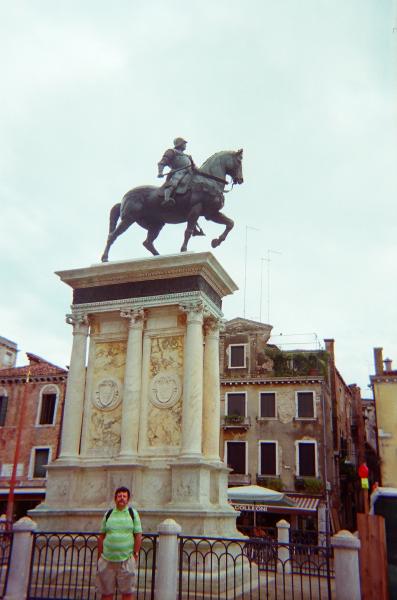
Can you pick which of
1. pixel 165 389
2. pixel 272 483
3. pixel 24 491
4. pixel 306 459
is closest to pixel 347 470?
pixel 306 459

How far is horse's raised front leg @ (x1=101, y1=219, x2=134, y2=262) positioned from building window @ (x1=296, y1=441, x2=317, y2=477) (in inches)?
869

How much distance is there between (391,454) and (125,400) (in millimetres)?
26898

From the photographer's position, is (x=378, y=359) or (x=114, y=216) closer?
(x=114, y=216)

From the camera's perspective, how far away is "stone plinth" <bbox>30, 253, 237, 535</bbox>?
36.9ft

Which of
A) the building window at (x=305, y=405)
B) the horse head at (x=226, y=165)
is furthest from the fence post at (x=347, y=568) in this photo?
the building window at (x=305, y=405)

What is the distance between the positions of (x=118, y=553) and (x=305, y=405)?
26.9 meters

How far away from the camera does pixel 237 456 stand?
33.0 meters

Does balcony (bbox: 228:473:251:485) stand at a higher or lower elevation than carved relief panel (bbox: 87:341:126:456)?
lower

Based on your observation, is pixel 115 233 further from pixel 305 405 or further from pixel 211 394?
pixel 305 405

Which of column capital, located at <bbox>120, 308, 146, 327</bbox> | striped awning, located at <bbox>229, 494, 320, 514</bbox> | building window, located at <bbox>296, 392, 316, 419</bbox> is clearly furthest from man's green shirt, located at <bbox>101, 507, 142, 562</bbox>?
building window, located at <bbox>296, 392, 316, 419</bbox>

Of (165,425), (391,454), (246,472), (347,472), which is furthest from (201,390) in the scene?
(347,472)

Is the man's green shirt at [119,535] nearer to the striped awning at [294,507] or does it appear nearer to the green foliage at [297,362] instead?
the striped awning at [294,507]

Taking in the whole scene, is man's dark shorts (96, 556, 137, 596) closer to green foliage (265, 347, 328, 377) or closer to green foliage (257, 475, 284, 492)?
green foliage (257, 475, 284, 492)

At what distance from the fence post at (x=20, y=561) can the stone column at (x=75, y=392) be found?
3403 mm
